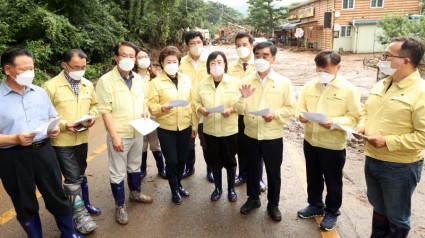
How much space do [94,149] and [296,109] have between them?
4013mm

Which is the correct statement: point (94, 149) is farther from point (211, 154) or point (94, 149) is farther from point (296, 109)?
point (296, 109)

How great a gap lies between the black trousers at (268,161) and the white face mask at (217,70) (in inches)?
31.8

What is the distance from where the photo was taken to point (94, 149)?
5816 millimetres

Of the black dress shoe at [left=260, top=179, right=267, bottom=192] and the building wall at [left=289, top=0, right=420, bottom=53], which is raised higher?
the building wall at [left=289, top=0, right=420, bottom=53]

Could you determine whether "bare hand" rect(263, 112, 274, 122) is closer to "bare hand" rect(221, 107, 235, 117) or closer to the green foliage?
"bare hand" rect(221, 107, 235, 117)

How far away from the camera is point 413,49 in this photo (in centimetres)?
241

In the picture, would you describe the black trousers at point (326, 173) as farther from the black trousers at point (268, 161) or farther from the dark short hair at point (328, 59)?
the dark short hair at point (328, 59)

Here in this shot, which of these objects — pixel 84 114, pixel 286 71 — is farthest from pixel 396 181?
pixel 286 71

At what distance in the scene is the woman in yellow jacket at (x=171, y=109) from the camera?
367 cm

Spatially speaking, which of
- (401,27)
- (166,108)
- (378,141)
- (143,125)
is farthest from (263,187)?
(401,27)

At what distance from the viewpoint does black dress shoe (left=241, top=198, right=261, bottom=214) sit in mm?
3696

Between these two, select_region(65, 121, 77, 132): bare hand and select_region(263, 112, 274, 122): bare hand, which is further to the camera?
select_region(263, 112, 274, 122): bare hand

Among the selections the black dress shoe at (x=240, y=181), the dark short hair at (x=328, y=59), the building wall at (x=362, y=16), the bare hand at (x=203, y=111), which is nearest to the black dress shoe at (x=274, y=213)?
the black dress shoe at (x=240, y=181)

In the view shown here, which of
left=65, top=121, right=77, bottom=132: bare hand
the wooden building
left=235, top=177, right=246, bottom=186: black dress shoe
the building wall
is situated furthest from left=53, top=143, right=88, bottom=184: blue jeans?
the building wall
